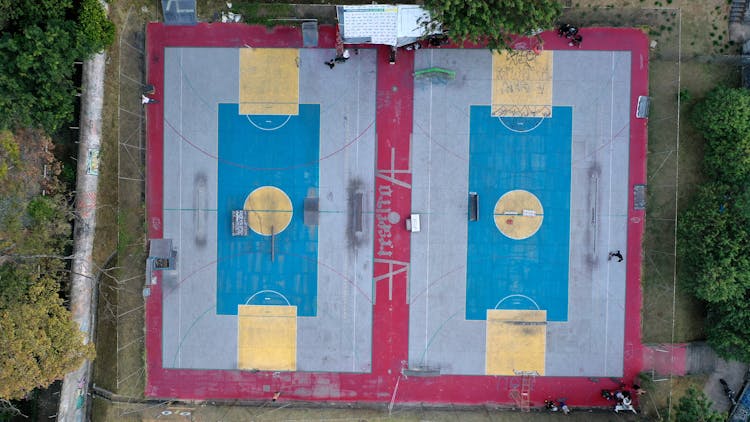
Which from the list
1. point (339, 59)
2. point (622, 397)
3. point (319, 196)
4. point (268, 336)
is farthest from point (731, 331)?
point (339, 59)

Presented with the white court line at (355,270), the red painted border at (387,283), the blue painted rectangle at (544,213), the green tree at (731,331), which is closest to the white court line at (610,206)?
the red painted border at (387,283)

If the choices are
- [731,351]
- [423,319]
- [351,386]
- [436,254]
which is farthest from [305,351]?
[731,351]

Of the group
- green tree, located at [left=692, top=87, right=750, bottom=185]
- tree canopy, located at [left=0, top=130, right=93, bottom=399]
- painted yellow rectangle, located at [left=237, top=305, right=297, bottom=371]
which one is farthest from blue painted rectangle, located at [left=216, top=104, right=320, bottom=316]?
green tree, located at [left=692, top=87, right=750, bottom=185]

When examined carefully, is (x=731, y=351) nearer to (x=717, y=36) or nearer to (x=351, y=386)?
(x=717, y=36)

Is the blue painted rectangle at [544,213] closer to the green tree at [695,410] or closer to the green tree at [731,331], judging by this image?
the green tree at [695,410]

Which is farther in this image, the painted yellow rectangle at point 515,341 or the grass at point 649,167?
A: the painted yellow rectangle at point 515,341

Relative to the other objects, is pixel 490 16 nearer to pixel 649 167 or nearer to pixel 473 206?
pixel 473 206

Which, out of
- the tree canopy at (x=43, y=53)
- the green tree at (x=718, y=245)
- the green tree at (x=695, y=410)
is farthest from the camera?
the green tree at (x=718, y=245)
